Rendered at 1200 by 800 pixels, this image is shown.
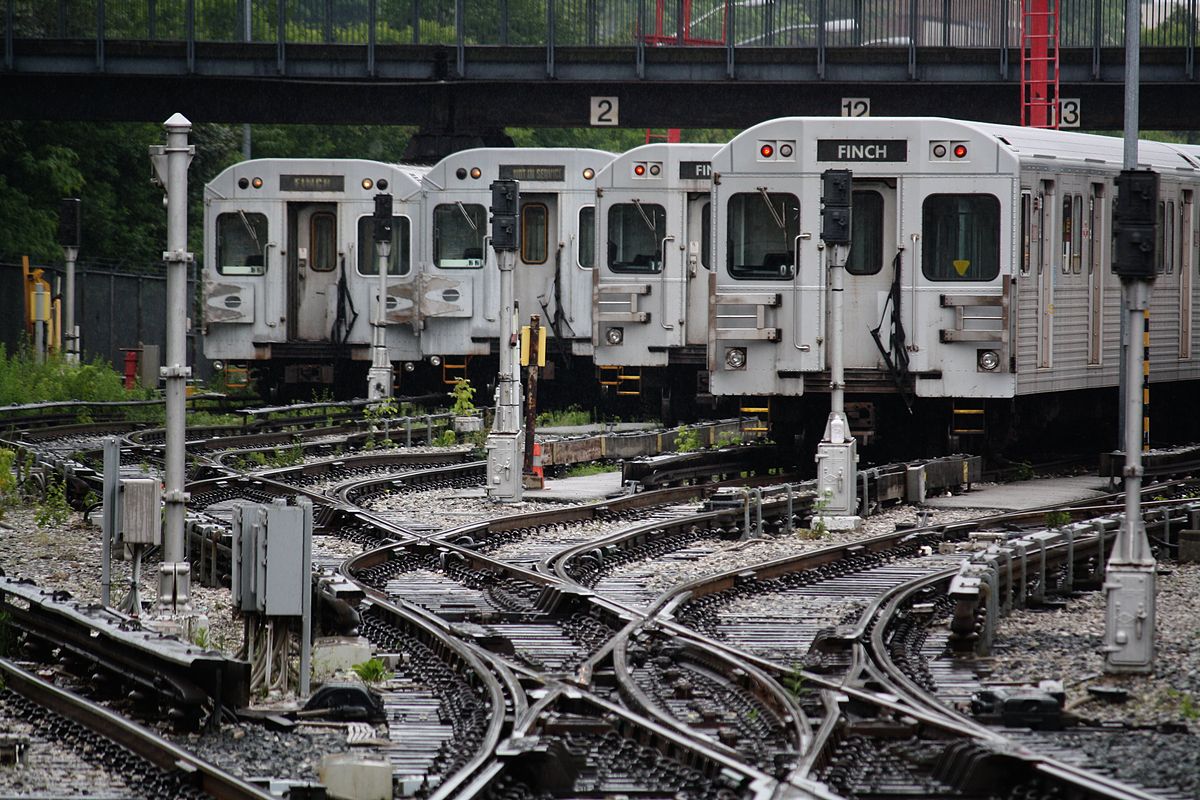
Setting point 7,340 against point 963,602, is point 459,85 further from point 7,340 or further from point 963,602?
point 963,602

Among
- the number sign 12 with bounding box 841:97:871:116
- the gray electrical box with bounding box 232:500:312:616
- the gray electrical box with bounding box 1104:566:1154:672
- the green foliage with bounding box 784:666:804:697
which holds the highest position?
the number sign 12 with bounding box 841:97:871:116

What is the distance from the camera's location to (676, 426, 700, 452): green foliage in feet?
78.6

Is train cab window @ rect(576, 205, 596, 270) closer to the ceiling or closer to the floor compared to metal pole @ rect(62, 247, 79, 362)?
closer to the ceiling

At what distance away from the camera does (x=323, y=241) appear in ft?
101

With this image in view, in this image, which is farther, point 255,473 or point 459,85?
point 459,85

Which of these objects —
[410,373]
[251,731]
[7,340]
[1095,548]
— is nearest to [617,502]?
[1095,548]

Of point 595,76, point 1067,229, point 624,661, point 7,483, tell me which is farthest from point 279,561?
point 595,76

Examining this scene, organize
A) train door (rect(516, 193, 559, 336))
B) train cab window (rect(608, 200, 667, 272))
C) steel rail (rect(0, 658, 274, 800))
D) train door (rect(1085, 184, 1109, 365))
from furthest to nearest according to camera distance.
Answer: train door (rect(516, 193, 559, 336)) < train cab window (rect(608, 200, 667, 272)) < train door (rect(1085, 184, 1109, 365)) < steel rail (rect(0, 658, 274, 800))

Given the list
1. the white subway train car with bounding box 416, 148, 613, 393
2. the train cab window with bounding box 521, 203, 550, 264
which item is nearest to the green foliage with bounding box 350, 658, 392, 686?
the white subway train car with bounding box 416, 148, 613, 393

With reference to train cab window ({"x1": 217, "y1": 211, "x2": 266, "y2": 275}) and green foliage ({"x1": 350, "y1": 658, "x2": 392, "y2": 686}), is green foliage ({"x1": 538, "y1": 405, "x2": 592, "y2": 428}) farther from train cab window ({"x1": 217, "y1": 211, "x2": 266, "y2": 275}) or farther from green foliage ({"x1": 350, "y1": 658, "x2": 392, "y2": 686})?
green foliage ({"x1": 350, "y1": 658, "x2": 392, "y2": 686})

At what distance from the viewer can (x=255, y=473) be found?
21.0 m

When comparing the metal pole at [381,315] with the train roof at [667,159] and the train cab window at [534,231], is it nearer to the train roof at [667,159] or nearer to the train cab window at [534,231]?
the train cab window at [534,231]

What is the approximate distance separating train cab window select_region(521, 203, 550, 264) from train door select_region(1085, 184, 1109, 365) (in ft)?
31.3

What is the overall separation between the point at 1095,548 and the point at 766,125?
268 inches
